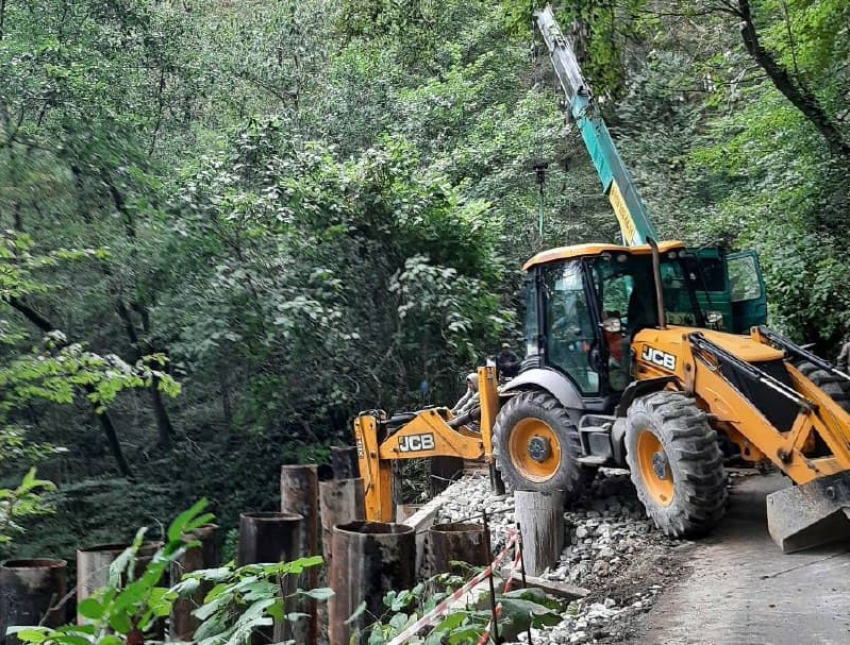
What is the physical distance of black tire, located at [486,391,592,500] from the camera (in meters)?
7.73

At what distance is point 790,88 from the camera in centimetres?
1005

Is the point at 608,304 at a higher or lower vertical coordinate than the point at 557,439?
higher

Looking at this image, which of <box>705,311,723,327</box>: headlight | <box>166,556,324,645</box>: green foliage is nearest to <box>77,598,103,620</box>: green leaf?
<box>166,556,324,645</box>: green foliage

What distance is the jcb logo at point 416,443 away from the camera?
8969mm

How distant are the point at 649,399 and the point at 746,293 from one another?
2381mm

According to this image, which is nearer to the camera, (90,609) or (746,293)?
(90,609)

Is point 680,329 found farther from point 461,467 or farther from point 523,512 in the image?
point 461,467

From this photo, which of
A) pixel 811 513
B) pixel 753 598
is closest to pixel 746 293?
pixel 811 513

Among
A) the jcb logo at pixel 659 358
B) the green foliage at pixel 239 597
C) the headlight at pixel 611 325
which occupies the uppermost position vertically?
the headlight at pixel 611 325

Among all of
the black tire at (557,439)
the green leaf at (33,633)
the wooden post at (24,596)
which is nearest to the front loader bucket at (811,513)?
the black tire at (557,439)

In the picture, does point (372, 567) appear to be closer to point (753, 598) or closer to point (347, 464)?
point (753, 598)

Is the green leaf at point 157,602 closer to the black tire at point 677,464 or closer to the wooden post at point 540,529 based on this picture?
the black tire at point 677,464

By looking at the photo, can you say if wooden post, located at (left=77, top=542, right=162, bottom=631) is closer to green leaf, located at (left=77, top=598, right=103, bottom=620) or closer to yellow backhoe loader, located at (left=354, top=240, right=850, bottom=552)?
green leaf, located at (left=77, top=598, right=103, bottom=620)

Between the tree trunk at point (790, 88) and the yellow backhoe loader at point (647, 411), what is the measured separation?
297 cm
